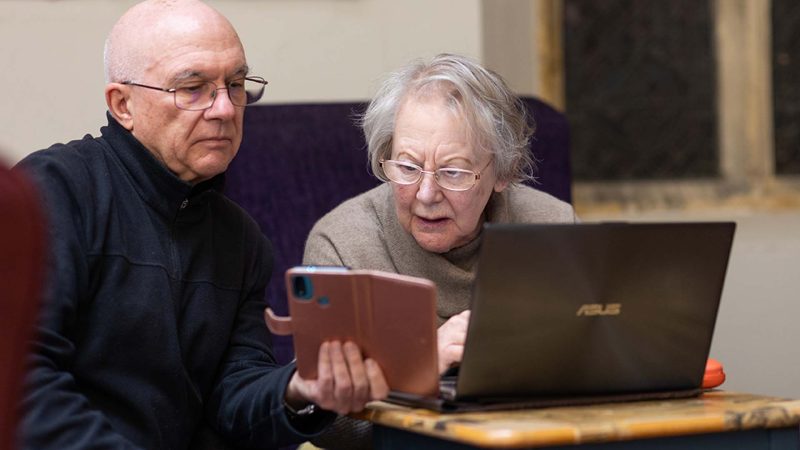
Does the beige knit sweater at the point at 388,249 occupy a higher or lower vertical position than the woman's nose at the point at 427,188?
lower

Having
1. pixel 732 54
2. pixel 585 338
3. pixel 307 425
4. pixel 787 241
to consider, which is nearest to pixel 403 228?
pixel 307 425

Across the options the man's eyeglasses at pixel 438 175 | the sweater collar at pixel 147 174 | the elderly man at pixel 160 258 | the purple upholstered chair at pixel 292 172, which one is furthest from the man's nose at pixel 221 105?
the purple upholstered chair at pixel 292 172

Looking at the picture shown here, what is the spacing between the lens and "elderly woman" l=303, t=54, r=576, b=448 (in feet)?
8.05

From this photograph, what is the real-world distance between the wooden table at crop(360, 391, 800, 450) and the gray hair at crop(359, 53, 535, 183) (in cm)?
68

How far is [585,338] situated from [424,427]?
0.28 m

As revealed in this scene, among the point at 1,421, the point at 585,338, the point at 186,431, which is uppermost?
the point at 1,421

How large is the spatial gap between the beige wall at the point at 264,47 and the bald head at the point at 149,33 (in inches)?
41.3

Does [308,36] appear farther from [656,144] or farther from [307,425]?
[307,425]

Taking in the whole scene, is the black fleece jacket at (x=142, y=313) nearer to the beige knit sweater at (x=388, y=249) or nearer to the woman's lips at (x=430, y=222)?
the beige knit sweater at (x=388, y=249)

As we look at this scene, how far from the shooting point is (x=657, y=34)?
4.35m

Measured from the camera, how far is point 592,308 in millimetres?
1905

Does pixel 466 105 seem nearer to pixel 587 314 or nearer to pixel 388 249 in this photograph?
pixel 388 249

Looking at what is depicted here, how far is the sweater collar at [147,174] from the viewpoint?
7.32 feet

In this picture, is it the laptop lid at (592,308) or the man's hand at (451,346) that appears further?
the man's hand at (451,346)
